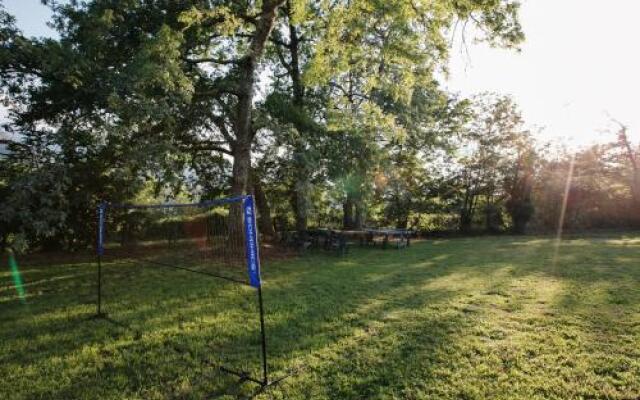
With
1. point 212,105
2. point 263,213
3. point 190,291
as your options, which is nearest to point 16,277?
point 190,291

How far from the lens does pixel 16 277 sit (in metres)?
9.79

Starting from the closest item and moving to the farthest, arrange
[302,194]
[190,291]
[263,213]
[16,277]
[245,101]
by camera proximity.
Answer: [190,291] < [16,277] < [245,101] < [302,194] < [263,213]

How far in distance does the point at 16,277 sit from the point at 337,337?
930 cm

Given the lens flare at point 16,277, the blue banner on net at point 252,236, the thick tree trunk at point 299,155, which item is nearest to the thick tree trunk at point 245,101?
the thick tree trunk at point 299,155

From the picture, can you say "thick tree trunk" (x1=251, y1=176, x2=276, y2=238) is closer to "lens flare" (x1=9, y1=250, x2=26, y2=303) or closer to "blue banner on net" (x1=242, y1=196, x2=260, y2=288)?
"lens flare" (x1=9, y1=250, x2=26, y2=303)

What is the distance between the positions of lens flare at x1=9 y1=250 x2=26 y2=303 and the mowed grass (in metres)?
0.17

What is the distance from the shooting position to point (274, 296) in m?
7.80

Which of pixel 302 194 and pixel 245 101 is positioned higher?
pixel 245 101

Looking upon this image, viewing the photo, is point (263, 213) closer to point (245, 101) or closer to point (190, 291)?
point (245, 101)

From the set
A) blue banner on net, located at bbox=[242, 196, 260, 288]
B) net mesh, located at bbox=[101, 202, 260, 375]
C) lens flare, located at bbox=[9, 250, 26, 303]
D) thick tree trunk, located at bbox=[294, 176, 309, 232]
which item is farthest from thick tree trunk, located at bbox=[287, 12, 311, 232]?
blue banner on net, located at bbox=[242, 196, 260, 288]

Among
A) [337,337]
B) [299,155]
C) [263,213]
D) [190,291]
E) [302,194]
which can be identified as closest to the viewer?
[337,337]

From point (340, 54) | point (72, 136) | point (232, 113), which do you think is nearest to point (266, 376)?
point (340, 54)

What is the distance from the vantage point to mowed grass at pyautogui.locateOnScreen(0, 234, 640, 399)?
4.02 metres

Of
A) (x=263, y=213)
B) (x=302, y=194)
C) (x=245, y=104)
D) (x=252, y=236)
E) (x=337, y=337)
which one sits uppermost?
(x=245, y=104)
